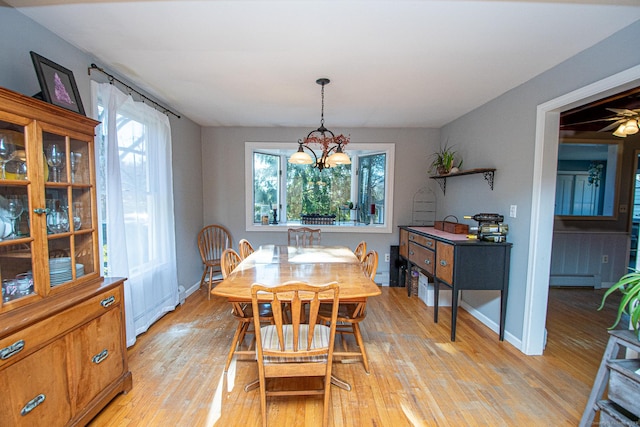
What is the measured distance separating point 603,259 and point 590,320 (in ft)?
5.30

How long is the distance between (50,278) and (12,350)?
0.42 m

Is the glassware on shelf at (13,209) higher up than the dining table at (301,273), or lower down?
higher up

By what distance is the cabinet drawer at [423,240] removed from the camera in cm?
299

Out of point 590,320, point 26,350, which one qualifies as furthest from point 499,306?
point 26,350

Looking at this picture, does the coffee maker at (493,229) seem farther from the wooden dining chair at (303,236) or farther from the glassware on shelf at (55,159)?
the glassware on shelf at (55,159)

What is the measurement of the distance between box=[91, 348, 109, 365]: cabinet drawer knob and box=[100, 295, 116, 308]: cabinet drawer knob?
27 centimetres

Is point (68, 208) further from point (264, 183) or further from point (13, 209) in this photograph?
point (264, 183)

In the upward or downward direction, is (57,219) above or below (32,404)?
above

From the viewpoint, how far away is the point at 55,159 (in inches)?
59.5

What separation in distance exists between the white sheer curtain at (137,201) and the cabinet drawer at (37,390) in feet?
3.31

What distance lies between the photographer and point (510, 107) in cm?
263

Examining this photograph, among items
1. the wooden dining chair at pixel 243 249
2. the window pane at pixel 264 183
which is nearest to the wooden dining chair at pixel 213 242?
the window pane at pixel 264 183

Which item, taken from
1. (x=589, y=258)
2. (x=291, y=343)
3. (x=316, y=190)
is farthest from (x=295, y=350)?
(x=589, y=258)

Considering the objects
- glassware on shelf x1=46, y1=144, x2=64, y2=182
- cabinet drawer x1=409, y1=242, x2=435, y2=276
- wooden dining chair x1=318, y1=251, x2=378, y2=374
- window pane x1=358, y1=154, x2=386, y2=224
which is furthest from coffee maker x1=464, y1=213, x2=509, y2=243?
glassware on shelf x1=46, y1=144, x2=64, y2=182
